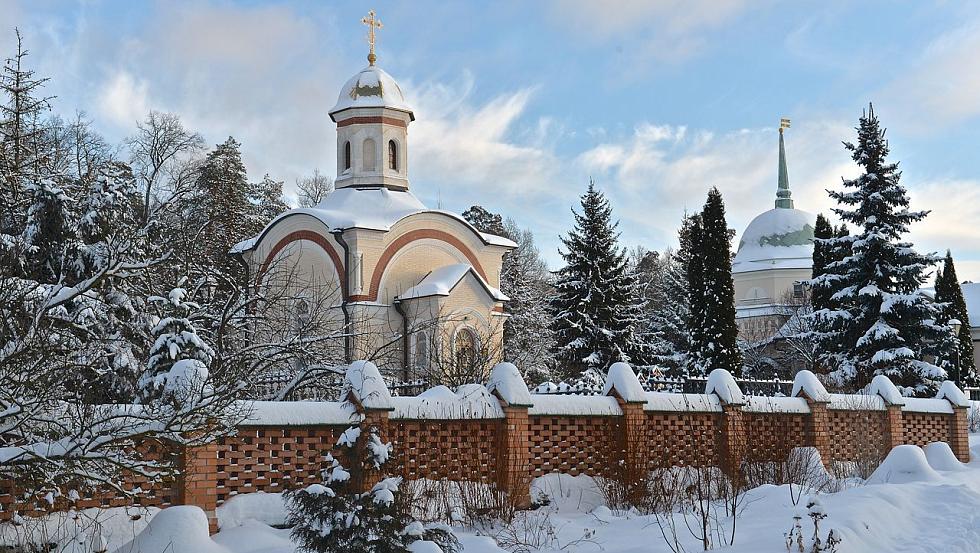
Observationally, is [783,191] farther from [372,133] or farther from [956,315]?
[372,133]

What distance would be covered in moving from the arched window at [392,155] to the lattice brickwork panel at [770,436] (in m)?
14.9

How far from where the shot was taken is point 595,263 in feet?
93.4

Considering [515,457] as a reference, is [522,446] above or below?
above

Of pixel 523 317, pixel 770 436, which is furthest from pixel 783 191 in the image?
pixel 770 436

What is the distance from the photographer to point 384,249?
23.7 metres

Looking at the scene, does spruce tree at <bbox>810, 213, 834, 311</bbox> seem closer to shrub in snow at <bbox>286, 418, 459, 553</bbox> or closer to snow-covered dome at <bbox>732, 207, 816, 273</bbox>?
snow-covered dome at <bbox>732, 207, 816, 273</bbox>

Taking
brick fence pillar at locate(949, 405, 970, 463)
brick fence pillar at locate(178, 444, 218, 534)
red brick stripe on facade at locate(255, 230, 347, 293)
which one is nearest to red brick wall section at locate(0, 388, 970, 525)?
brick fence pillar at locate(178, 444, 218, 534)

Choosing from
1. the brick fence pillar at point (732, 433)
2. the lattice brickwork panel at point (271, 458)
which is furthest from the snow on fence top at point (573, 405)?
the lattice brickwork panel at point (271, 458)

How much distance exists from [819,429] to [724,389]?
2.21 meters

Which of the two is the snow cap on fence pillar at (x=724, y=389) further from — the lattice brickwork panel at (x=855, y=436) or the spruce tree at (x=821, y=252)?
the spruce tree at (x=821, y=252)

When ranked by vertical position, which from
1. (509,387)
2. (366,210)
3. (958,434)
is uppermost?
(366,210)

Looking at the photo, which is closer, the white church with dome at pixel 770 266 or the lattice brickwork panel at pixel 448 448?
the lattice brickwork panel at pixel 448 448

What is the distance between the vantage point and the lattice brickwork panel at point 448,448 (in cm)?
958

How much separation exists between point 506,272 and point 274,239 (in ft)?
53.3
